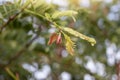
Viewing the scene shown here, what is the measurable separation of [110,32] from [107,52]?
109mm

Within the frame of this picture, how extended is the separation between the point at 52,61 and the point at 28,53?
0.50 feet

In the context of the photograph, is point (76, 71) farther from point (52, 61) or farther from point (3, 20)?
point (3, 20)

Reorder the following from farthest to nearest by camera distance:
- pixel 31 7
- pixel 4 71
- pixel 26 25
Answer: pixel 4 71, pixel 26 25, pixel 31 7

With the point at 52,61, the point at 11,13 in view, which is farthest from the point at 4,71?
the point at 11,13

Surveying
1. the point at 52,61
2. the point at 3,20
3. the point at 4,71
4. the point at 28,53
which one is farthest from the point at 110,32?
the point at 3,20

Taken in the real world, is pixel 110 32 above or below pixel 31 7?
above

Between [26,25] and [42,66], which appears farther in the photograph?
[42,66]

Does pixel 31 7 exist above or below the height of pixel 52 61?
below

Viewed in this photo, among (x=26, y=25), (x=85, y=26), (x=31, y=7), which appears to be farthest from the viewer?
(x=85, y=26)

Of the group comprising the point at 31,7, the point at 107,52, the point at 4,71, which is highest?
the point at 107,52

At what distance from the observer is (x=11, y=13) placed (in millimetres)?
947

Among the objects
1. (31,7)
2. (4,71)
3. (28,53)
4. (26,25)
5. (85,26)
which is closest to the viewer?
(31,7)

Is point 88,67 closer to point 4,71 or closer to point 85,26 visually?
point 85,26

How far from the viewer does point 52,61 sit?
1679 millimetres
